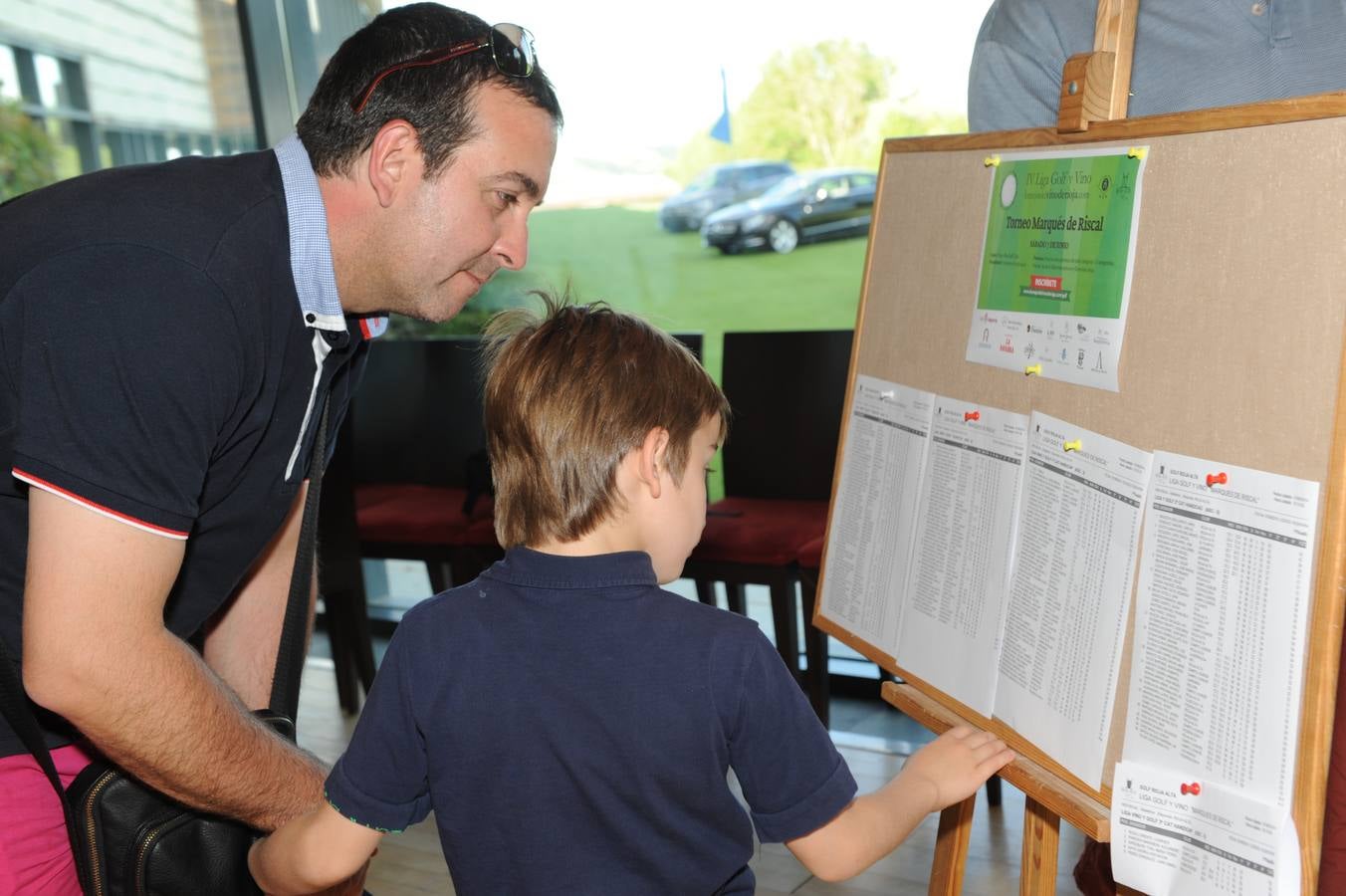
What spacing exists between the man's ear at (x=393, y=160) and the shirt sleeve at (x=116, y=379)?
0.93 ft

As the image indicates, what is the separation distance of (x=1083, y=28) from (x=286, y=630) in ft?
4.33

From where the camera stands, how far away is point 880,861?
282 centimetres

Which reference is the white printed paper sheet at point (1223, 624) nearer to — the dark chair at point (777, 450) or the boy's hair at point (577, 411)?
the boy's hair at point (577, 411)

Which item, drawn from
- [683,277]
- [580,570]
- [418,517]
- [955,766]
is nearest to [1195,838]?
[955,766]

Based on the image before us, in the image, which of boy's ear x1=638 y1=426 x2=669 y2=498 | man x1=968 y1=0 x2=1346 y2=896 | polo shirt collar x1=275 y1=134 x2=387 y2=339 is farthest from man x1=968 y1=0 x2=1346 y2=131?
polo shirt collar x1=275 y1=134 x2=387 y2=339

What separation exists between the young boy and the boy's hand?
35mm

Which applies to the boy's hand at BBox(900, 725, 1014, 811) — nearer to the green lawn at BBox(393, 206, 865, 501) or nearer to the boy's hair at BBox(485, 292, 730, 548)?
the boy's hair at BBox(485, 292, 730, 548)

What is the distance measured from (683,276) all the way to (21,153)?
2.50 metres

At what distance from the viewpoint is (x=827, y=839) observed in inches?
47.0

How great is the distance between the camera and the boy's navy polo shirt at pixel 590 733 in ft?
3.75

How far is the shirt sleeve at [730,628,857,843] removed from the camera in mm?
1157

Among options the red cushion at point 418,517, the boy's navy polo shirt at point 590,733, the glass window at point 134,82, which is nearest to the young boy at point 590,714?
the boy's navy polo shirt at point 590,733

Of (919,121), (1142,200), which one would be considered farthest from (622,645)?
(919,121)

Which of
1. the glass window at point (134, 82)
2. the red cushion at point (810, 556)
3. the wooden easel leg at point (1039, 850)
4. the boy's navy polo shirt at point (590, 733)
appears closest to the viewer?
the boy's navy polo shirt at point (590, 733)
